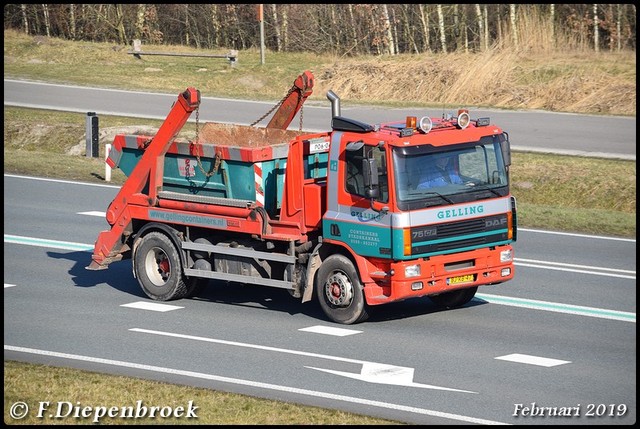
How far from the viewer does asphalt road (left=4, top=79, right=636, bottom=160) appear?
29.5m

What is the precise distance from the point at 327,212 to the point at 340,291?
101 centimetres

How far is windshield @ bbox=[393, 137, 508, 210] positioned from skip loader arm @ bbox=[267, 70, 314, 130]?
280 cm

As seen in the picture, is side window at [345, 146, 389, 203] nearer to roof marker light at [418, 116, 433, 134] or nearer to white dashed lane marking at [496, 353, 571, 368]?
roof marker light at [418, 116, 433, 134]

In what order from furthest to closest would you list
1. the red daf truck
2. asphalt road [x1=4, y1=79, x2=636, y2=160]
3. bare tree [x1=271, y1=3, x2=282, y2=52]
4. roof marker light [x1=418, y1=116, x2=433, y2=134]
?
bare tree [x1=271, y1=3, x2=282, y2=52]
asphalt road [x1=4, y1=79, x2=636, y2=160]
roof marker light [x1=418, y1=116, x2=433, y2=134]
the red daf truck

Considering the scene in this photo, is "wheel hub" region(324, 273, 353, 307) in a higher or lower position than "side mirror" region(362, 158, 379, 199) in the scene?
lower

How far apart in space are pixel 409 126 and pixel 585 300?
394 cm

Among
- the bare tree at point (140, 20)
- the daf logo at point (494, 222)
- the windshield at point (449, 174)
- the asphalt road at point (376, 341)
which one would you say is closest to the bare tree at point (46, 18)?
the bare tree at point (140, 20)

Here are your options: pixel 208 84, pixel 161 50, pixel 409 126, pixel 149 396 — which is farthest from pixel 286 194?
pixel 161 50

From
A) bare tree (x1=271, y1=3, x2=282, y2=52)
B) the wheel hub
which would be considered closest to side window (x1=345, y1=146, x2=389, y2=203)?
the wheel hub

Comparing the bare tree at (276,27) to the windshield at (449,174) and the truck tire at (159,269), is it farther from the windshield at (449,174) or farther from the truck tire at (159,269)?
the windshield at (449,174)

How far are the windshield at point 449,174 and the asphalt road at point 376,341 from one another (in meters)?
1.68

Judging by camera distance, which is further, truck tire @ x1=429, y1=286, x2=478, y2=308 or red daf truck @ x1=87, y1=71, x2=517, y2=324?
truck tire @ x1=429, y1=286, x2=478, y2=308

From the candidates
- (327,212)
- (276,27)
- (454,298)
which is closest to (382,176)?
(327,212)

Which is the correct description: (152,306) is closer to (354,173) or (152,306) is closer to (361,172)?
(354,173)
